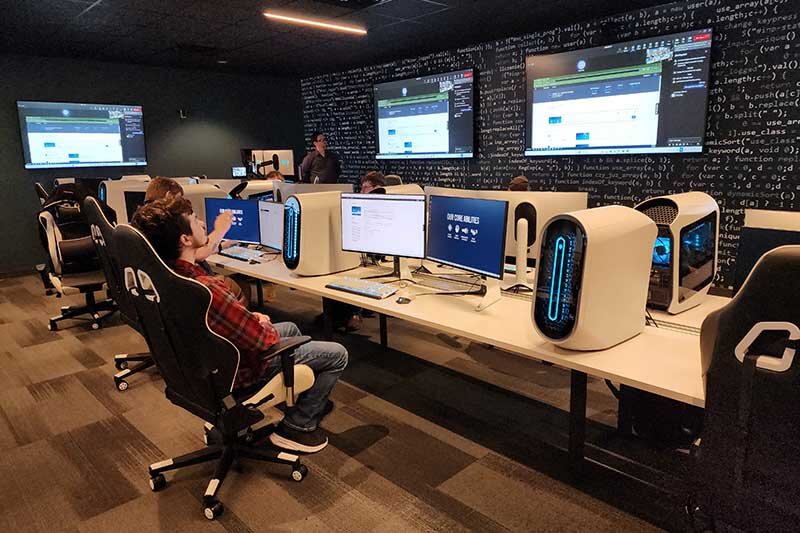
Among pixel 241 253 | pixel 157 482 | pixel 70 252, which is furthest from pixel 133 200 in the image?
pixel 157 482

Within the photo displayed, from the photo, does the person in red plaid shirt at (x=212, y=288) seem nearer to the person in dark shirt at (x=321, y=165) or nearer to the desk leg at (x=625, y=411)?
the desk leg at (x=625, y=411)

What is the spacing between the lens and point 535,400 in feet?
9.48

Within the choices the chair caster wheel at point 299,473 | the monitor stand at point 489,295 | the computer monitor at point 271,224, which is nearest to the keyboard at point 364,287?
the monitor stand at point 489,295

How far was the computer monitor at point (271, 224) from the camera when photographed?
360 centimetres

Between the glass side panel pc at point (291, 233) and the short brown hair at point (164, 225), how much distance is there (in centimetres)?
100

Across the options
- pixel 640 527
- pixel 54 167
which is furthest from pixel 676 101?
pixel 54 167

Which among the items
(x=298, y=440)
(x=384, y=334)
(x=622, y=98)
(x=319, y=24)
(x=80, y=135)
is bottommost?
(x=298, y=440)

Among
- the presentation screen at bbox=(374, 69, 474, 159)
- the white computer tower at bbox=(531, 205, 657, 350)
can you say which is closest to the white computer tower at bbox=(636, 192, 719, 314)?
the white computer tower at bbox=(531, 205, 657, 350)

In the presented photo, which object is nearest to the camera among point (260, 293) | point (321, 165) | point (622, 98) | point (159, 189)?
point (159, 189)

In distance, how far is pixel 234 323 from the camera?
6.27 ft

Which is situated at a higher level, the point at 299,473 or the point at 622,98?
the point at 622,98

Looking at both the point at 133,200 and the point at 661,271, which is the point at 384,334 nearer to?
the point at 661,271

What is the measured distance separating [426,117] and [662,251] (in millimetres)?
4919

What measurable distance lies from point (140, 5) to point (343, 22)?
5.76 ft
